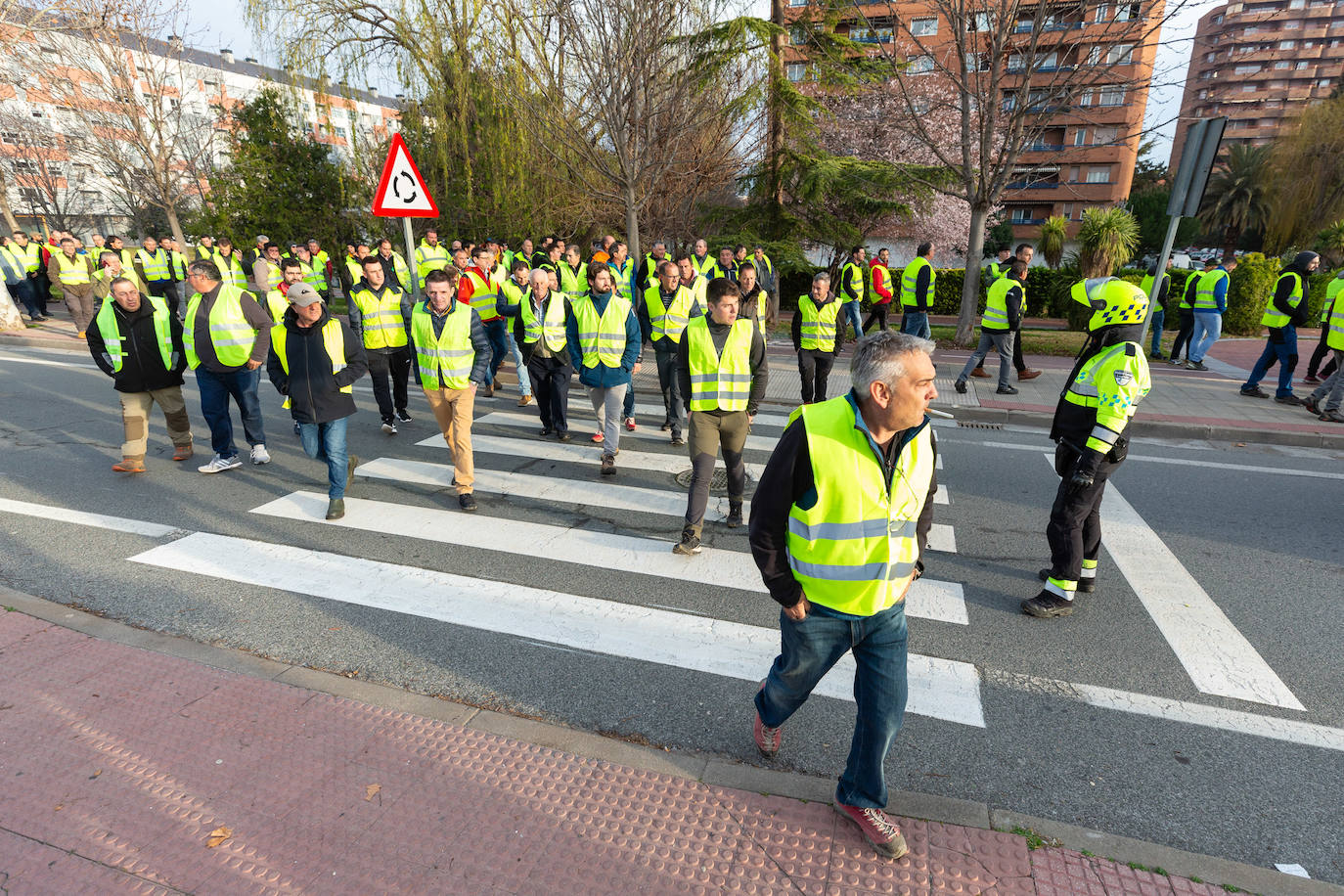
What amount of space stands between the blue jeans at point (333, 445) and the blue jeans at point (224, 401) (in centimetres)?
180

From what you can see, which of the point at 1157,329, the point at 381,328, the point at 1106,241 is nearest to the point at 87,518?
the point at 381,328

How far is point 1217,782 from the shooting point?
3.08 metres

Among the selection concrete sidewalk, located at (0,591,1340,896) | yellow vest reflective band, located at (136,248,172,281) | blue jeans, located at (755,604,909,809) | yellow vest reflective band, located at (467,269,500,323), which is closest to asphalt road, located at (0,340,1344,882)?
concrete sidewalk, located at (0,591,1340,896)

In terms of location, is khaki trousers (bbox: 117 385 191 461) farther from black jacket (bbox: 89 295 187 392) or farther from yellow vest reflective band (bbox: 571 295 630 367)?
yellow vest reflective band (bbox: 571 295 630 367)

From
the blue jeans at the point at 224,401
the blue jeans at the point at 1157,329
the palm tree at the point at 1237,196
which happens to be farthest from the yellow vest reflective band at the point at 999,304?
the palm tree at the point at 1237,196

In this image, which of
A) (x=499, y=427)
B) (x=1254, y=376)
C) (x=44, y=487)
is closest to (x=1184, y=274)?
(x=1254, y=376)

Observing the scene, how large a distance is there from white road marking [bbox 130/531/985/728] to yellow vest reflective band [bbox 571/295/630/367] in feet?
9.42

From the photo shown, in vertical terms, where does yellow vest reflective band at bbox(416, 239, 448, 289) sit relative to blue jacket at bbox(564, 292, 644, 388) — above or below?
above

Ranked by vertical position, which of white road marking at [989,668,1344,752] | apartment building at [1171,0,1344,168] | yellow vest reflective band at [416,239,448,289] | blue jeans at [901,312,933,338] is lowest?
white road marking at [989,668,1344,752]

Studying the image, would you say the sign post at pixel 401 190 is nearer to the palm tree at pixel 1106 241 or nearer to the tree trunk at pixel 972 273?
the tree trunk at pixel 972 273

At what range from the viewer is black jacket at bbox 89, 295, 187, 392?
22.5ft

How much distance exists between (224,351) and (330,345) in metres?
1.91

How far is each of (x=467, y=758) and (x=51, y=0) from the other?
20.6 metres

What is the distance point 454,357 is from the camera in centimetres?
620
